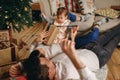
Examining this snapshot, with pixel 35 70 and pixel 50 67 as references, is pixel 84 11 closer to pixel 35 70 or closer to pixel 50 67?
pixel 50 67

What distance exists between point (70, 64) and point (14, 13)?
74 centimetres

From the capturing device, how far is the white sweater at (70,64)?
60.4 inches

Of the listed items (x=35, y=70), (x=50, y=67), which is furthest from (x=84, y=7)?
(x=35, y=70)

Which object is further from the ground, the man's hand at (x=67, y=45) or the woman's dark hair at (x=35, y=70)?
the man's hand at (x=67, y=45)

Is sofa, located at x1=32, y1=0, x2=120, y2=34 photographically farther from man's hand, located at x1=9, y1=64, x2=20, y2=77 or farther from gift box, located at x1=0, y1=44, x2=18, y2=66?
man's hand, located at x1=9, y1=64, x2=20, y2=77

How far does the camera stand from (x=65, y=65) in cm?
180

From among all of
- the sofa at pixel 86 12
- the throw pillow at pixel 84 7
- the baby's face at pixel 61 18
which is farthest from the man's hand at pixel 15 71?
the throw pillow at pixel 84 7

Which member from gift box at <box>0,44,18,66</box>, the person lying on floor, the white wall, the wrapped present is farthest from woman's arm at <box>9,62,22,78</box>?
the white wall

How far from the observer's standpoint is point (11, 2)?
2.10 m

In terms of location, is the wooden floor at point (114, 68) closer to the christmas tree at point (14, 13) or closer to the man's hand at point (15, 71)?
the christmas tree at point (14, 13)

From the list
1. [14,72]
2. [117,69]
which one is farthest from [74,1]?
[14,72]

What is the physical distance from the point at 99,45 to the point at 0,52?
Result: 1.05 m

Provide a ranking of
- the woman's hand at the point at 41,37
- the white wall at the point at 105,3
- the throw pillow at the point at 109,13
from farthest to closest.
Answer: the white wall at the point at 105,3, the throw pillow at the point at 109,13, the woman's hand at the point at 41,37

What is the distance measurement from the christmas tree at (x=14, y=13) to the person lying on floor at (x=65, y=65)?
1.52ft
